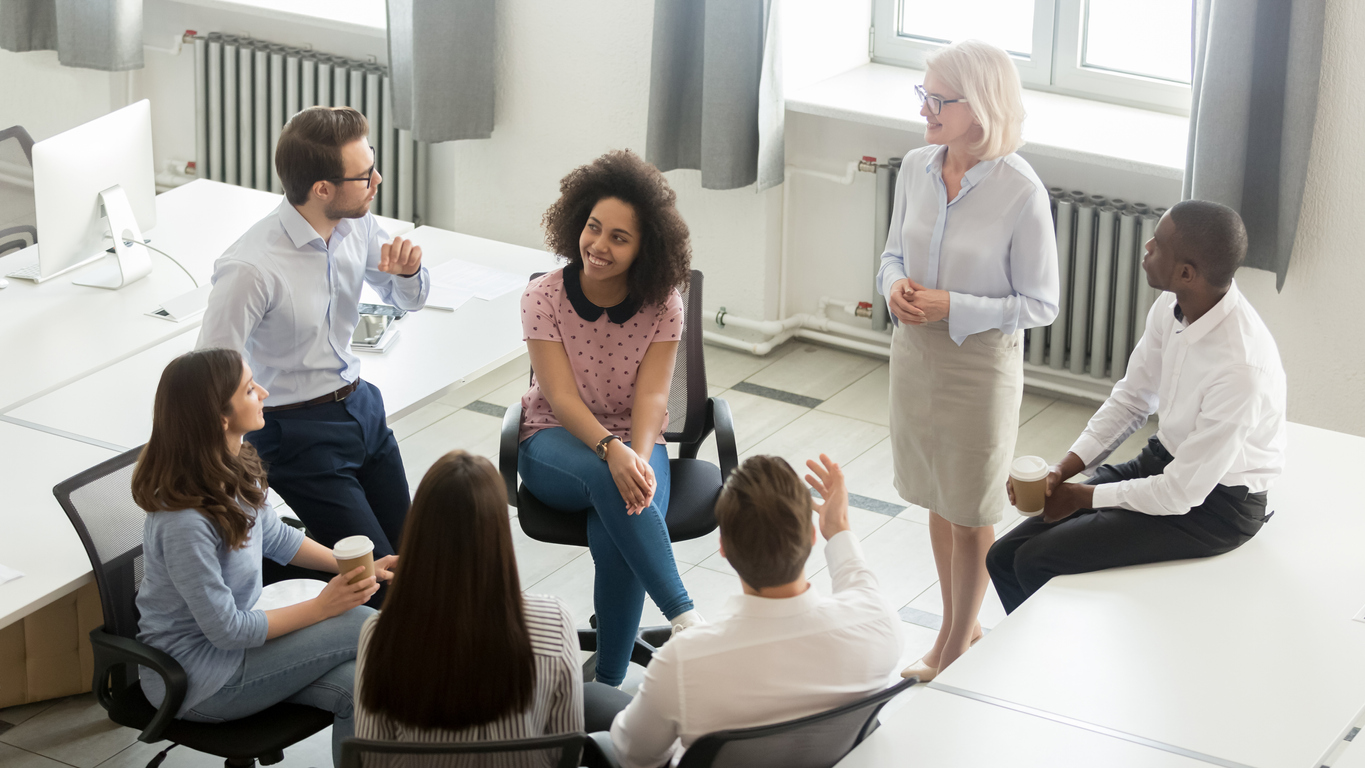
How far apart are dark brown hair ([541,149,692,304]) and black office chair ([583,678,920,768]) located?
1.27m

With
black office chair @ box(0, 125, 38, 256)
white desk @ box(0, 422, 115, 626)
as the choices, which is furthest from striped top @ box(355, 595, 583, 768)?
black office chair @ box(0, 125, 38, 256)

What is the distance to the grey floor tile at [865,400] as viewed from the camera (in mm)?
4730

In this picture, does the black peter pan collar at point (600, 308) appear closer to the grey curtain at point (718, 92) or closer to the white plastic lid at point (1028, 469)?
the white plastic lid at point (1028, 469)

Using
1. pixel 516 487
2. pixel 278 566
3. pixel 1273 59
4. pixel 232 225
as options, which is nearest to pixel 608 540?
pixel 516 487

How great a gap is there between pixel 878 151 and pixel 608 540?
96.2 inches

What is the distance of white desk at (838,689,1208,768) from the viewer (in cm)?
202

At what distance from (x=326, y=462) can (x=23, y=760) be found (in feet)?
3.02

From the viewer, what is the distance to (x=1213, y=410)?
98.0 inches

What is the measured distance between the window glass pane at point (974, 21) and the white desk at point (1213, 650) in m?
2.68

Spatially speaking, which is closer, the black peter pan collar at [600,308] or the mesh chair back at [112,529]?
the mesh chair back at [112,529]

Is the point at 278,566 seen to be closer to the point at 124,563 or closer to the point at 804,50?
the point at 124,563

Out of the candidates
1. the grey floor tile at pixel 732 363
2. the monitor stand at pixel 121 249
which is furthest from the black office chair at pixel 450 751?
the grey floor tile at pixel 732 363

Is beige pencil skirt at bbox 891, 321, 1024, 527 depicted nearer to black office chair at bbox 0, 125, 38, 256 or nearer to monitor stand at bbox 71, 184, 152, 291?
monitor stand at bbox 71, 184, 152, 291

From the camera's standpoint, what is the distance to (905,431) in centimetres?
312
